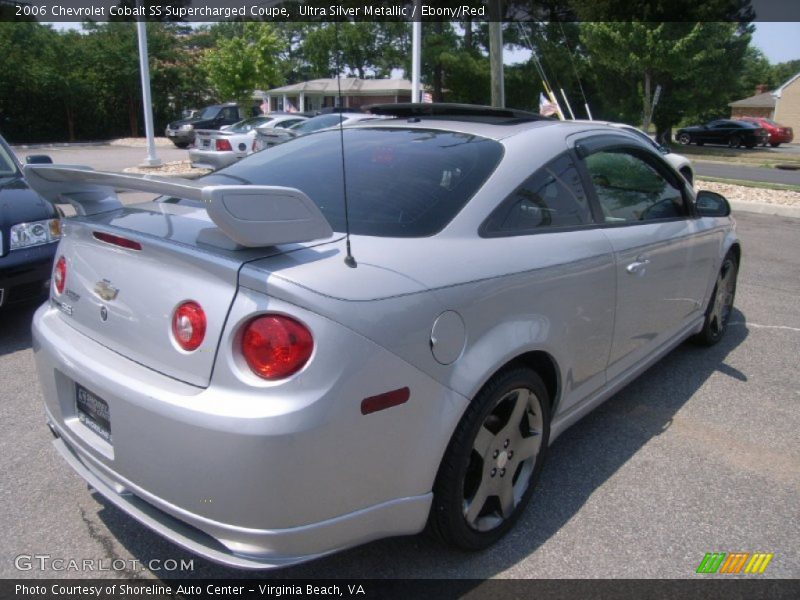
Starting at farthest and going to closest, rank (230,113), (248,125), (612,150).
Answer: (230,113), (248,125), (612,150)

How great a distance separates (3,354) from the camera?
4.49m

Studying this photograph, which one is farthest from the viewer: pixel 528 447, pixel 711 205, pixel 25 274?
pixel 25 274

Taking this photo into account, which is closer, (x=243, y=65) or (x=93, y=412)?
(x=93, y=412)

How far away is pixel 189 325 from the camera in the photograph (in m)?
1.99

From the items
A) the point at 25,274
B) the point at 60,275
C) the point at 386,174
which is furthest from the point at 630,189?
the point at 25,274

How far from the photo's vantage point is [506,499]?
2572 mm

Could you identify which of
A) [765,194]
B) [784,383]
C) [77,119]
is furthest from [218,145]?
[77,119]

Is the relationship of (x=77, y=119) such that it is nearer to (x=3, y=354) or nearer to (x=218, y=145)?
(x=218, y=145)

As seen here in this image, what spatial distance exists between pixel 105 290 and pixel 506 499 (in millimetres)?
1664

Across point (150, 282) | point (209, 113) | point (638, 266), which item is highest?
point (209, 113)

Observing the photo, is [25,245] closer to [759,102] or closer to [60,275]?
[60,275]

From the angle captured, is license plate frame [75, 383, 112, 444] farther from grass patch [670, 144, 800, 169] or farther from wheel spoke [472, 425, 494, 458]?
grass patch [670, 144, 800, 169]

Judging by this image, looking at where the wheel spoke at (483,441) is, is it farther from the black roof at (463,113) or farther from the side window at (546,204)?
the black roof at (463,113)

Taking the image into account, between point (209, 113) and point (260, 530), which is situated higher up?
point (209, 113)
